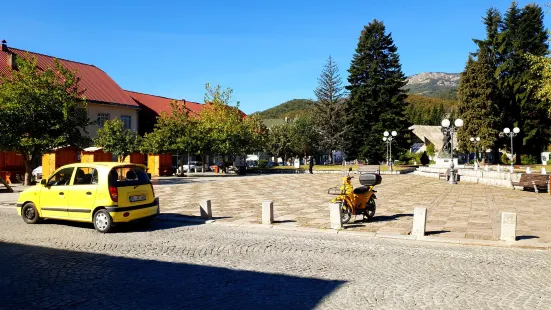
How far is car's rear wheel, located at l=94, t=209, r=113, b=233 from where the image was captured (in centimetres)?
999

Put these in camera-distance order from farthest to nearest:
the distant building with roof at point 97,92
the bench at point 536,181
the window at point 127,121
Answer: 1. the window at point 127,121
2. the distant building with roof at point 97,92
3. the bench at point 536,181

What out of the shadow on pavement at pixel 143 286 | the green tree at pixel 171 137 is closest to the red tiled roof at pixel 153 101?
the green tree at pixel 171 137

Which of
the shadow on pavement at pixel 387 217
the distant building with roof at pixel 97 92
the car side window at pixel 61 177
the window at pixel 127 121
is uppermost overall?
the distant building with roof at pixel 97 92

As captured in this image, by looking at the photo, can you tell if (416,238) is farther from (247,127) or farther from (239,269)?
(247,127)

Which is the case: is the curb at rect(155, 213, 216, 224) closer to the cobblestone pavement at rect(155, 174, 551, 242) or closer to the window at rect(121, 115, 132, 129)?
the cobblestone pavement at rect(155, 174, 551, 242)

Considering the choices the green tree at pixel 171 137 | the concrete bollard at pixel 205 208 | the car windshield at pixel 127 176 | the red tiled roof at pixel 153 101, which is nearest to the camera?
the car windshield at pixel 127 176

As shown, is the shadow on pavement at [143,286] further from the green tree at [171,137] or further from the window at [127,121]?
the window at [127,121]

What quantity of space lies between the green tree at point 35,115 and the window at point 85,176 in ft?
48.0

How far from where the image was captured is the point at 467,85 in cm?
5978

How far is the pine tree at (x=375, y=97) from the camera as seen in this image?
54969mm

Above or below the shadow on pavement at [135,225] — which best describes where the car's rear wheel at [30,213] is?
above

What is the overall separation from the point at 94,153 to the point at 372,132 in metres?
36.4

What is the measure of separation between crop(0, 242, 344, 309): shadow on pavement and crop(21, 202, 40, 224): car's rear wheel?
13.6ft

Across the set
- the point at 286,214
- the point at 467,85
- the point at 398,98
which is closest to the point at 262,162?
the point at 398,98
